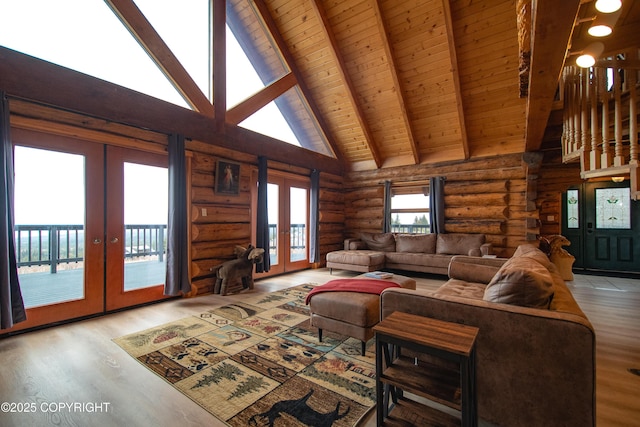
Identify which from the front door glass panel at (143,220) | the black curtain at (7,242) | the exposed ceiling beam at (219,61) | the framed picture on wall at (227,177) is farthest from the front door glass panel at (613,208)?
the black curtain at (7,242)

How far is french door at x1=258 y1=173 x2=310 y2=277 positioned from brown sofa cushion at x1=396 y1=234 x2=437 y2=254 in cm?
224

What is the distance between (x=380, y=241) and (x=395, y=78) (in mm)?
3502

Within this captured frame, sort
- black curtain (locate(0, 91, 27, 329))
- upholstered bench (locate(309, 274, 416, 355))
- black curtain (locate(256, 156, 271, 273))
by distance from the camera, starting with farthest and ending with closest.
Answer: black curtain (locate(256, 156, 271, 273)), black curtain (locate(0, 91, 27, 329)), upholstered bench (locate(309, 274, 416, 355))

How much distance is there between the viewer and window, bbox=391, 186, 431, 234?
6.97 meters

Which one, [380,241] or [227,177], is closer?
[227,177]

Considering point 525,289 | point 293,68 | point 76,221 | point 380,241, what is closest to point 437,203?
point 380,241

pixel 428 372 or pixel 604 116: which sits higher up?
pixel 604 116

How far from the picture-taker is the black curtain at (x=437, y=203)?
6422 millimetres

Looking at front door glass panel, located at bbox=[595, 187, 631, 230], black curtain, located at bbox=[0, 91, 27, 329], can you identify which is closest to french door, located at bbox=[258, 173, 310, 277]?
black curtain, located at bbox=[0, 91, 27, 329]

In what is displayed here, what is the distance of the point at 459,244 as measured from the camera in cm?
590

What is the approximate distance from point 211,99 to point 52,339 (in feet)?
11.7

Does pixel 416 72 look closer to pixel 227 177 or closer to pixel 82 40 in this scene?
pixel 227 177

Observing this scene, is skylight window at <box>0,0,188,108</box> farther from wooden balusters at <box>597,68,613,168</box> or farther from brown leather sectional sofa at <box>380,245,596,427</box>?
wooden balusters at <box>597,68,613,168</box>

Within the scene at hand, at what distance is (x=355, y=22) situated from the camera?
16.1 ft
